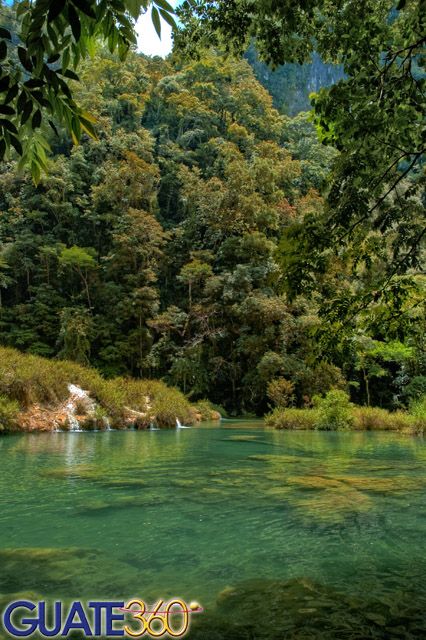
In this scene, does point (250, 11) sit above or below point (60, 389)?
above

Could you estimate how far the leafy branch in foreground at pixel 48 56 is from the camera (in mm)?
1226

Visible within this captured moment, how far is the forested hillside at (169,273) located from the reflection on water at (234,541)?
14749 millimetres

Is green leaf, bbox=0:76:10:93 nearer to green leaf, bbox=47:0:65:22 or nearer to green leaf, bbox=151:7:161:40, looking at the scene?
green leaf, bbox=47:0:65:22

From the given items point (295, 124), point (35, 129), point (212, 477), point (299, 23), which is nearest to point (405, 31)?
point (299, 23)

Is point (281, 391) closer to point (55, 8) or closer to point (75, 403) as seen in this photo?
point (75, 403)

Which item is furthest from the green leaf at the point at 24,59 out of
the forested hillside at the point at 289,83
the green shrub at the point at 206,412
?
the forested hillside at the point at 289,83

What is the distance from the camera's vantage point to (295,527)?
161 inches

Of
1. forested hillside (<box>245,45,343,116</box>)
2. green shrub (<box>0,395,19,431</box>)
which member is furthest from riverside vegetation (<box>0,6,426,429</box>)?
forested hillside (<box>245,45,343,116</box>)

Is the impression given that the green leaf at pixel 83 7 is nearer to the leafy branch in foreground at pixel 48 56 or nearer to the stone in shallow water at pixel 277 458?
the leafy branch in foreground at pixel 48 56

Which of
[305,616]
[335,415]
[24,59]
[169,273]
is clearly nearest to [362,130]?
[24,59]

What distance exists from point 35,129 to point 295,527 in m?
3.65

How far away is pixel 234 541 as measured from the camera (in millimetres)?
3727

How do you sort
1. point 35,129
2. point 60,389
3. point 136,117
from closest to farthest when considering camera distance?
point 35,129 → point 60,389 → point 136,117

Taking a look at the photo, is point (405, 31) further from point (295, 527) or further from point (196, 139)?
point (196, 139)
